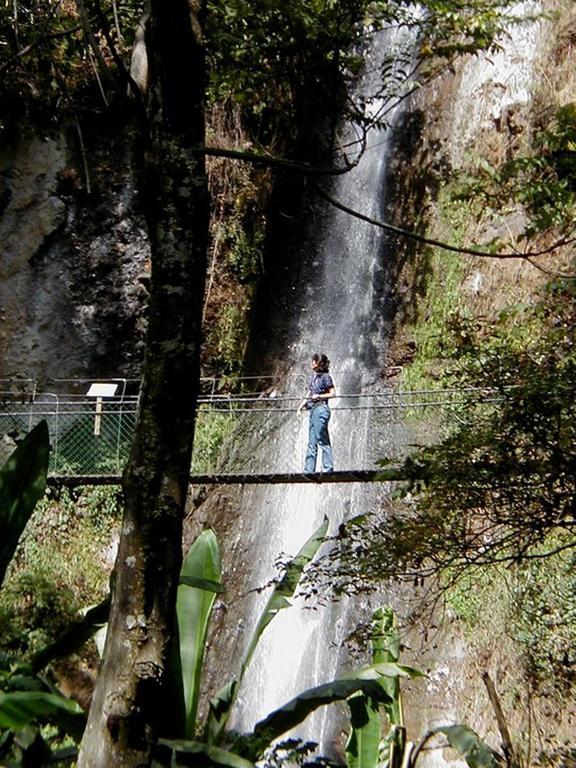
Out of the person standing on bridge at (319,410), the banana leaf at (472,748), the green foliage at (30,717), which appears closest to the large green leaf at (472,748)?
the banana leaf at (472,748)

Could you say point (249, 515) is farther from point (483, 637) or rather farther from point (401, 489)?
point (401, 489)

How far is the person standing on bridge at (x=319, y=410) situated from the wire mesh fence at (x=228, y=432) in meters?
1.28

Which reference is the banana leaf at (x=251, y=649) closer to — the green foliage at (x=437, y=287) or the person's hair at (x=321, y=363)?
the person's hair at (x=321, y=363)

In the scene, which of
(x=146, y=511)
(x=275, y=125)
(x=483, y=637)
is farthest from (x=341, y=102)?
(x=146, y=511)

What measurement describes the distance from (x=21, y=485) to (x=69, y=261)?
311 inches

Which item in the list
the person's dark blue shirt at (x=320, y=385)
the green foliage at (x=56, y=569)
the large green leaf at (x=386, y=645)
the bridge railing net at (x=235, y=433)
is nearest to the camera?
the large green leaf at (x=386, y=645)

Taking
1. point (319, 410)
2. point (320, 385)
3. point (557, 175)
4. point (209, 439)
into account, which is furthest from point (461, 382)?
point (209, 439)

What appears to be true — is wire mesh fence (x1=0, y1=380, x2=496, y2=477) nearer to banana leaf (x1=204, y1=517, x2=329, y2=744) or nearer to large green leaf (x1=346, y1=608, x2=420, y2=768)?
large green leaf (x1=346, y1=608, x2=420, y2=768)

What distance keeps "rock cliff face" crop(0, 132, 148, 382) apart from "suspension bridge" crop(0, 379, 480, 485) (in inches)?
15.1

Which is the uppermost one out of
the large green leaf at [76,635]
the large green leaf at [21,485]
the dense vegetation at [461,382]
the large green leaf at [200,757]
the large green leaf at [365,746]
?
the dense vegetation at [461,382]

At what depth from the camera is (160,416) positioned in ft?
9.74

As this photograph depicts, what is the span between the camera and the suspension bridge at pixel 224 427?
983 centimetres

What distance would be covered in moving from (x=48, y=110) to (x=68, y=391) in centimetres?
337

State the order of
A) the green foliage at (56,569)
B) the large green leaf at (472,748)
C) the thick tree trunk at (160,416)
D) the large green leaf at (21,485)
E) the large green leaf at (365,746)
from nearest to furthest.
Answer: the thick tree trunk at (160,416), the large green leaf at (21,485), the large green leaf at (472,748), the large green leaf at (365,746), the green foliage at (56,569)
